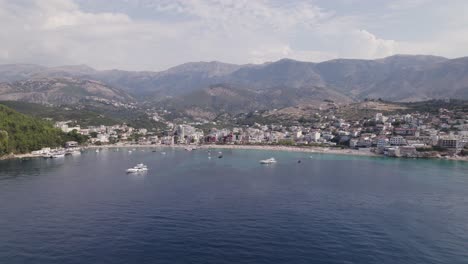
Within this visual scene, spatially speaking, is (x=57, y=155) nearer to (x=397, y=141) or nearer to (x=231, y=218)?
(x=231, y=218)

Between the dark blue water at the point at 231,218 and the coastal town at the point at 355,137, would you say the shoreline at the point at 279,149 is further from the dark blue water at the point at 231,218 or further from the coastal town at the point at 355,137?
the dark blue water at the point at 231,218

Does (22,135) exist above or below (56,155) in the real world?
above

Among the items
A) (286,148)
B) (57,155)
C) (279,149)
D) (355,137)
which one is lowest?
(57,155)

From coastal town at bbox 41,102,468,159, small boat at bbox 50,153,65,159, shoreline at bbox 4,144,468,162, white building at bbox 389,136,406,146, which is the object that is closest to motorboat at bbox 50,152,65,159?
small boat at bbox 50,153,65,159

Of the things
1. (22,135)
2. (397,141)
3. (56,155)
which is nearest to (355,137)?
(397,141)

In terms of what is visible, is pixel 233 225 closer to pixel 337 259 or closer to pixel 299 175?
pixel 337 259

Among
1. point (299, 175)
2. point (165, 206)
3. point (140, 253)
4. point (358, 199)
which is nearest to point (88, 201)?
point (165, 206)

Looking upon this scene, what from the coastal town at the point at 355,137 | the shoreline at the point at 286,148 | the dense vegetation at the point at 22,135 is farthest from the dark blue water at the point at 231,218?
the shoreline at the point at 286,148
